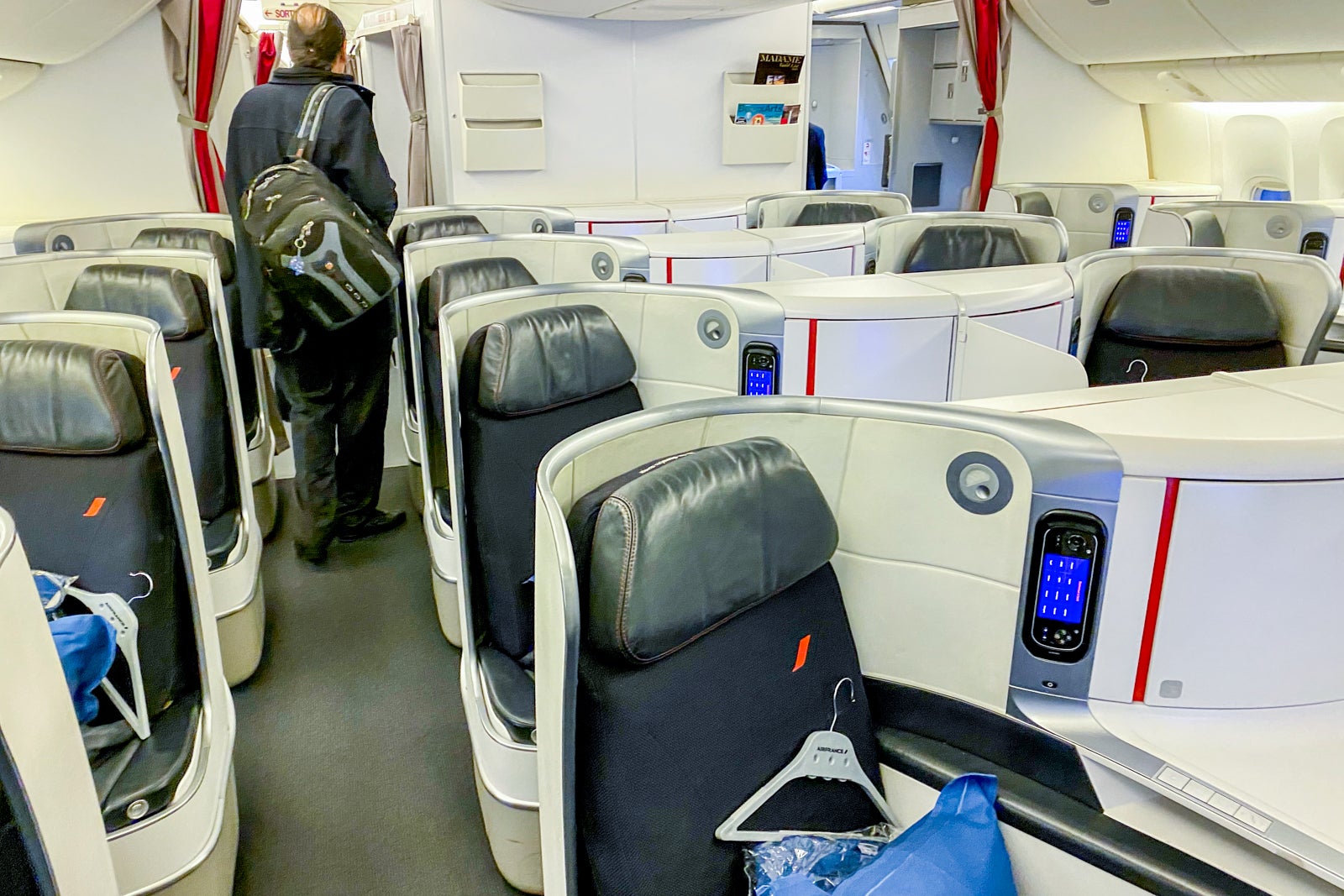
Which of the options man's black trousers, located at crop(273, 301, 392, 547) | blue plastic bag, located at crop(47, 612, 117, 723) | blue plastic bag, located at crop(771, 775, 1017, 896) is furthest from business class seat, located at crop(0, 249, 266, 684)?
blue plastic bag, located at crop(771, 775, 1017, 896)

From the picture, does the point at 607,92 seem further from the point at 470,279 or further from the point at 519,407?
the point at 519,407

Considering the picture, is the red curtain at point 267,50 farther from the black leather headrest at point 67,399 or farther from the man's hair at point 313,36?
the black leather headrest at point 67,399

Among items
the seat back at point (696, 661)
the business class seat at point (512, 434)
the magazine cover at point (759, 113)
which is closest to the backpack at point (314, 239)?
the business class seat at point (512, 434)

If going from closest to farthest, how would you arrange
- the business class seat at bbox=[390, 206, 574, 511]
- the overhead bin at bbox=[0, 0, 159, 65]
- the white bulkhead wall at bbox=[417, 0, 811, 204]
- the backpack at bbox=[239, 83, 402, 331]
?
the backpack at bbox=[239, 83, 402, 331] → the business class seat at bbox=[390, 206, 574, 511] → the overhead bin at bbox=[0, 0, 159, 65] → the white bulkhead wall at bbox=[417, 0, 811, 204]

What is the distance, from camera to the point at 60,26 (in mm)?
4391

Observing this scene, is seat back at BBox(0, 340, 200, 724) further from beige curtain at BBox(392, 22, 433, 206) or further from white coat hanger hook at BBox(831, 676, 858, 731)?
beige curtain at BBox(392, 22, 433, 206)

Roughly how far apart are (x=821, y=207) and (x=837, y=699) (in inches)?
138

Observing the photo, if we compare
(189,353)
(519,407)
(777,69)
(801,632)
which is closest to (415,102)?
(777,69)

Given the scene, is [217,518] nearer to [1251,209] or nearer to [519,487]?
[519,487]

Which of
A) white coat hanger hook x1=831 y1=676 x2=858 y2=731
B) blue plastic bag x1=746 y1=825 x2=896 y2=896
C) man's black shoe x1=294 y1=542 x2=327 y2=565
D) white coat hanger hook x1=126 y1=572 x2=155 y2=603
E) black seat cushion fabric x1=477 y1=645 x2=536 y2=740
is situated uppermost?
white coat hanger hook x1=831 y1=676 x2=858 y2=731

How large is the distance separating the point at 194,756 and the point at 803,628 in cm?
125

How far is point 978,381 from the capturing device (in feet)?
6.55

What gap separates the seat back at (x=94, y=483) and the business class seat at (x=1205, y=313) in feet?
7.57

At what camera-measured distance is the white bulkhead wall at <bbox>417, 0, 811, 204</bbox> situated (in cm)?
530
